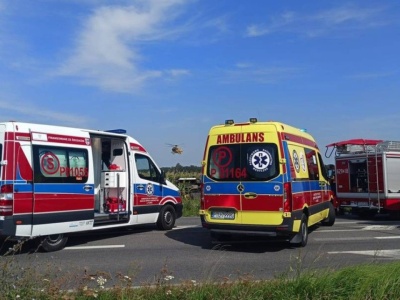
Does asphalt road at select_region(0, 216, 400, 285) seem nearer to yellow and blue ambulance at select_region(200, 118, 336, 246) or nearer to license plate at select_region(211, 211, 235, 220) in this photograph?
yellow and blue ambulance at select_region(200, 118, 336, 246)

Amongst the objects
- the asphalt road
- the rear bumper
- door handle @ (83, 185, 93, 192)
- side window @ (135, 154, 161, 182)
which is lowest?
the asphalt road

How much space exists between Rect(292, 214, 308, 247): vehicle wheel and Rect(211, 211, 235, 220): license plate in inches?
58.1

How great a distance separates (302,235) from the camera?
1067cm

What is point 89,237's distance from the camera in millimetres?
12797

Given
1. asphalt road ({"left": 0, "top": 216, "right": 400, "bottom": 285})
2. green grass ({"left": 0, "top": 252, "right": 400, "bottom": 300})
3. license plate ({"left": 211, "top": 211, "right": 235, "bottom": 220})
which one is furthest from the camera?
license plate ({"left": 211, "top": 211, "right": 235, "bottom": 220})

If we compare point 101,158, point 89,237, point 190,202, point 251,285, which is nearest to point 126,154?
point 101,158

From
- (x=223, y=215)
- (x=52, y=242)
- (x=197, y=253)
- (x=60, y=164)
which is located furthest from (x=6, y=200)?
(x=223, y=215)

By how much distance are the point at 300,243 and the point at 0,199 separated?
6.36 m

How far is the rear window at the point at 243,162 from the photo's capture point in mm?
10078

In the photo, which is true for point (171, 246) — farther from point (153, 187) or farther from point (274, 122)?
point (274, 122)

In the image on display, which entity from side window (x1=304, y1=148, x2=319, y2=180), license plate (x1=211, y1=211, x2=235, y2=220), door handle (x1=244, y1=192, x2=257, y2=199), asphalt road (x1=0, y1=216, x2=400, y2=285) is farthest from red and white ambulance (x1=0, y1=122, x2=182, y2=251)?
side window (x1=304, y1=148, x2=319, y2=180)

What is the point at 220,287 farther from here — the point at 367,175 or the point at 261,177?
the point at 367,175

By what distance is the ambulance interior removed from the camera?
12406 millimetres

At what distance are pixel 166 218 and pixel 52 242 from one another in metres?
4.17
